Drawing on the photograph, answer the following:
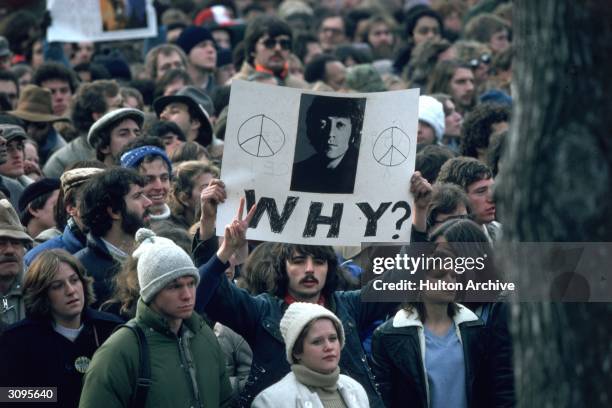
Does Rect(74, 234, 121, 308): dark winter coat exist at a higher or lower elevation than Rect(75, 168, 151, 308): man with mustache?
lower

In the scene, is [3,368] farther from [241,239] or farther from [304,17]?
[304,17]

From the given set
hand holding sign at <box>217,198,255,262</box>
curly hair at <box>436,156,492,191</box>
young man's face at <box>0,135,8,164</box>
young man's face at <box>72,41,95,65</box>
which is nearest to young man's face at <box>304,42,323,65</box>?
young man's face at <box>72,41,95,65</box>

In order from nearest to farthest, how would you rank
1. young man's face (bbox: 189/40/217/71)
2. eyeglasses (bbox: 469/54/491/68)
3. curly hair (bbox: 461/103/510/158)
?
1. curly hair (bbox: 461/103/510/158)
2. young man's face (bbox: 189/40/217/71)
3. eyeglasses (bbox: 469/54/491/68)

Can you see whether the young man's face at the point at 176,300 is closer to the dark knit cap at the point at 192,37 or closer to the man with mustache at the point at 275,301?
the man with mustache at the point at 275,301

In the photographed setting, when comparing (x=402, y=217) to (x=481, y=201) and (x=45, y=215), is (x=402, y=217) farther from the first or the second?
(x=45, y=215)

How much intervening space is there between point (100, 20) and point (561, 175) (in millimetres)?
11388

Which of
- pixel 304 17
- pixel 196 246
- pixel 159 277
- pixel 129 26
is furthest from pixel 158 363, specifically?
pixel 304 17

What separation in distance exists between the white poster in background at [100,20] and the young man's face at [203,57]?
530mm

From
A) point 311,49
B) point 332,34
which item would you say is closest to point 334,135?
point 311,49

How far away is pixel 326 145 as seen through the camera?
7.01m

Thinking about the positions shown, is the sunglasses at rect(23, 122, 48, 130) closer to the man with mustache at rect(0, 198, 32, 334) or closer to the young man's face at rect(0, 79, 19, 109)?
the young man's face at rect(0, 79, 19, 109)

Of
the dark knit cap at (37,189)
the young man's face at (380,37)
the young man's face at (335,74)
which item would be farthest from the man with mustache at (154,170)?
the young man's face at (380,37)

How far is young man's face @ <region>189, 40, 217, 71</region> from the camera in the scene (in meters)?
14.5

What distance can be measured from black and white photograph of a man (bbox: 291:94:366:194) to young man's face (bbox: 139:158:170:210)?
198cm
